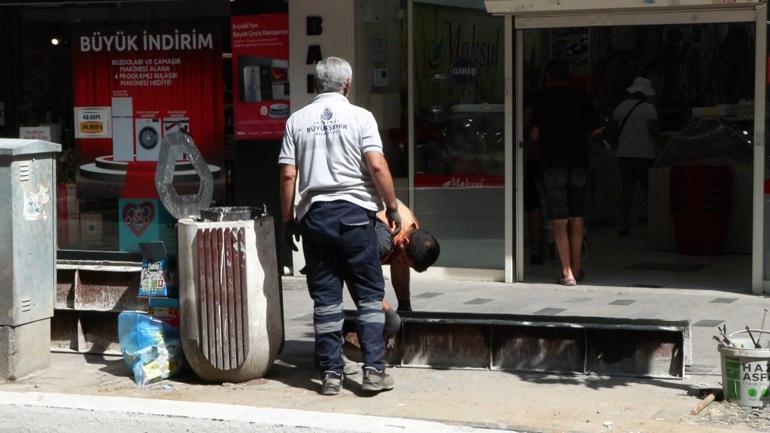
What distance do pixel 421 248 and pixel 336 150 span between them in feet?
3.11

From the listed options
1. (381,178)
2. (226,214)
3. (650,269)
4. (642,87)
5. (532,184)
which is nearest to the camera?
(381,178)

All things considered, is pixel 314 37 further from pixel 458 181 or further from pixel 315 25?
pixel 458 181

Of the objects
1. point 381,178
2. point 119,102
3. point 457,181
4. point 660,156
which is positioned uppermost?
point 119,102

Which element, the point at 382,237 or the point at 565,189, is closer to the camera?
the point at 382,237

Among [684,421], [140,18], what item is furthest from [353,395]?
[140,18]

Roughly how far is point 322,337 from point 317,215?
704 millimetres

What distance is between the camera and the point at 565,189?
10758mm

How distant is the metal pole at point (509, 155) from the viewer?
1088 centimetres

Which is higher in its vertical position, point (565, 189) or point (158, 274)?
point (565, 189)

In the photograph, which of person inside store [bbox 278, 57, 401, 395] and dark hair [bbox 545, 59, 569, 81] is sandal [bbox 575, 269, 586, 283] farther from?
person inside store [bbox 278, 57, 401, 395]

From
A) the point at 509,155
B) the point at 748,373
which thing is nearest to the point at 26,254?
the point at 748,373

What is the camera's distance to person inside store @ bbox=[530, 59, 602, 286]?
10695 mm

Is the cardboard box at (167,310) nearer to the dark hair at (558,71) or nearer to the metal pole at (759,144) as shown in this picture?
the dark hair at (558,71)

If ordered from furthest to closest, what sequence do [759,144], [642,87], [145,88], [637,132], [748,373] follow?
1. [642,87]
2. [637,132]
3. [145,88]
4. [759,144]
5. [748,373]
